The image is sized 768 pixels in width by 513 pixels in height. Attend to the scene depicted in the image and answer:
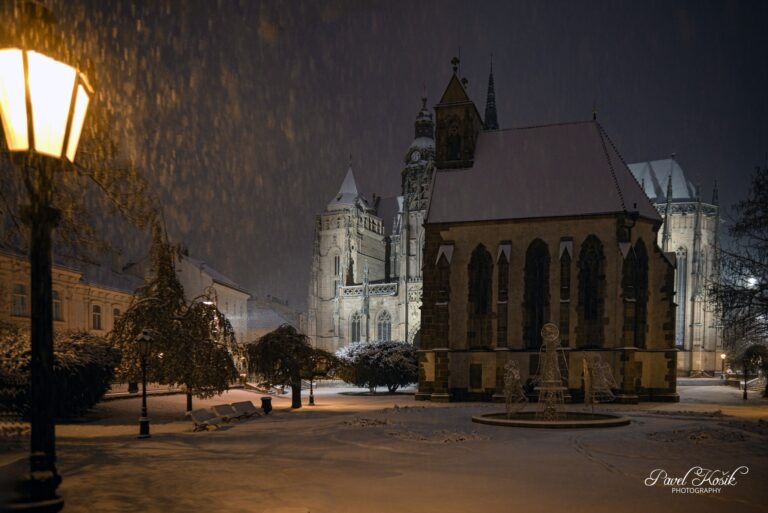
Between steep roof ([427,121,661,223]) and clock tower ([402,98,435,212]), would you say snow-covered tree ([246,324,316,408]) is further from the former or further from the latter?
clock tower ([402,98,435,212])

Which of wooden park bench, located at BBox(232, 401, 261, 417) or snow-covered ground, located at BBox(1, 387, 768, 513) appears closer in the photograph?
snow-covered ground, located at BBox(1, 387, 768, 513)

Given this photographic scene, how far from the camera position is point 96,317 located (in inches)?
1615

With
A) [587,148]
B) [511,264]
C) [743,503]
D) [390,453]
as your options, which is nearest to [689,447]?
[743,503]

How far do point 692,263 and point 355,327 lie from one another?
38120 millimetres

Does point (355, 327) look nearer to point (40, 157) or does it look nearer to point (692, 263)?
point (692, 263)

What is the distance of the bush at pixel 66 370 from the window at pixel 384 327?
159 ft

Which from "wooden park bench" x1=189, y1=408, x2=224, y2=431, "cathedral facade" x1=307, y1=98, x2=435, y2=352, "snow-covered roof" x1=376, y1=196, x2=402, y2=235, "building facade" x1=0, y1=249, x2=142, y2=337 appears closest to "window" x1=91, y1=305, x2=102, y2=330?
"building facade" x1=0, y1=249, x2=142, y2=337

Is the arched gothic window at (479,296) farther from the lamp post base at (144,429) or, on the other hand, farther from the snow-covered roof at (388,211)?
the snow-covered roof at (388,211)

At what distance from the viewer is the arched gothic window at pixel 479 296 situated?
1353 inches

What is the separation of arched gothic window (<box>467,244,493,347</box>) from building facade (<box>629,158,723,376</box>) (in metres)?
36.8

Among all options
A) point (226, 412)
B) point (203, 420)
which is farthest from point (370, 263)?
point (203, 420)

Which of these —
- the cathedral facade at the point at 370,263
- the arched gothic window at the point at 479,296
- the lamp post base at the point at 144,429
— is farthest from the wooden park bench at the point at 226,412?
the cathedral facade at the point at 370,263

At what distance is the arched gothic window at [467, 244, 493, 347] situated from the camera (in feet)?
113

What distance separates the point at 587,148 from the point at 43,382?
36.0 metres
